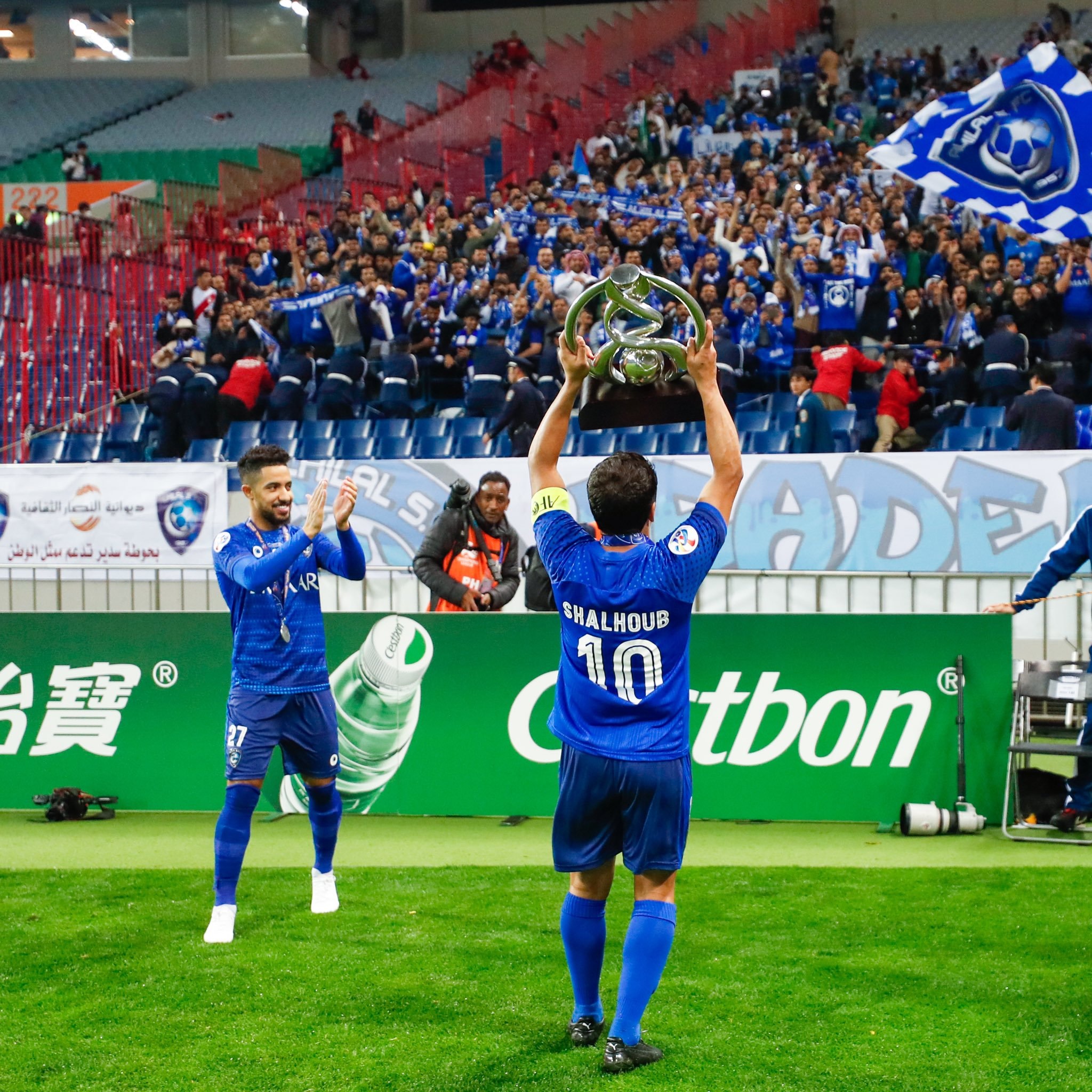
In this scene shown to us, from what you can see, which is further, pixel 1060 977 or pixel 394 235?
pixel 394 235

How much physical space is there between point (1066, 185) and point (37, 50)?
3697 cm

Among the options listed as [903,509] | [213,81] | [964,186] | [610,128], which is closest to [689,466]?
[903,509]

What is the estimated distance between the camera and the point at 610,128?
85.3ft

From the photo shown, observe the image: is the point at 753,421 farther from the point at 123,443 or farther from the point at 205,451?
the point at 123,443

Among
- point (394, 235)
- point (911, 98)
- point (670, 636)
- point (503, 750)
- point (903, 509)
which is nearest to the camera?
point (670, 636)

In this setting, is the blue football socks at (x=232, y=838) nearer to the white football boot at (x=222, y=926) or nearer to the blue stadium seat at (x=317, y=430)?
the white football boot at (x=222, y=926)

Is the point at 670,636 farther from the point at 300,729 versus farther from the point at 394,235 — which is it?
the point at 394,235

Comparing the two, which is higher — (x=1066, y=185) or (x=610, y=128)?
(x=610, y=128)

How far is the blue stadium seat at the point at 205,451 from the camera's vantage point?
18078 millimetres

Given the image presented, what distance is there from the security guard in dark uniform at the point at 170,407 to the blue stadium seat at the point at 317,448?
6.19 feet

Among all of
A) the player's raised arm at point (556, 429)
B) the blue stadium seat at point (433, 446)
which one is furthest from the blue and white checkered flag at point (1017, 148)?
the player's raised arm at point (556, 429)

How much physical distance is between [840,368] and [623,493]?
1185 cm

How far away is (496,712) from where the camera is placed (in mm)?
9320

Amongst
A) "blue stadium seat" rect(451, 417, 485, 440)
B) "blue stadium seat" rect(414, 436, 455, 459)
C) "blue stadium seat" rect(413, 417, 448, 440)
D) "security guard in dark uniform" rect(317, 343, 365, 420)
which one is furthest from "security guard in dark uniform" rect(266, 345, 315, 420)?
"blue stadium seat" rect(451, 417, 485, 440)
